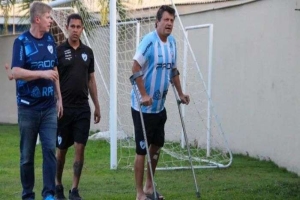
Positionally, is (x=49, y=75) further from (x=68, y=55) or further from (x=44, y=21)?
(x=68, y=55)

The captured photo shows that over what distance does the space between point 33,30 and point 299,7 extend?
12.5 feet

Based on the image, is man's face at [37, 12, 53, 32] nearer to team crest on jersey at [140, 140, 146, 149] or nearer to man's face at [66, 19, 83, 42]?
man's face at [66, 19, 83, 42]

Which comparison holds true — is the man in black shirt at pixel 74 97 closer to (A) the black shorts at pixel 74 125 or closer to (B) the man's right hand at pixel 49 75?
(A) the black shorts at pixel 74 125

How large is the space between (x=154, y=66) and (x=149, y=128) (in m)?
0.66

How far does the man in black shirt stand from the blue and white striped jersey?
0.77 metres

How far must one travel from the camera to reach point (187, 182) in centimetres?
1013

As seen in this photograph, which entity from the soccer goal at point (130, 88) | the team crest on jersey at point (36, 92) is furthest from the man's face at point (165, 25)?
the soccer goal at point (130, 88)

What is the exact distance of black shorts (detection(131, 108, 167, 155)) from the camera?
27.5 feet

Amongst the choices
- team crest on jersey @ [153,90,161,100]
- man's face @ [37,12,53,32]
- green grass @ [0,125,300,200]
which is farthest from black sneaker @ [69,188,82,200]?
man's face @ [37,12,53,32]

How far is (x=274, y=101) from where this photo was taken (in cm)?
1170

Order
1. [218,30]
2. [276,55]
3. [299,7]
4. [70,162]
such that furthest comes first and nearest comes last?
1. [218,30]
2. [70,162]
3. [276,55]
4. [299,7]

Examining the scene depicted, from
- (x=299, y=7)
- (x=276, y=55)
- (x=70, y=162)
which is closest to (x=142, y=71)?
(x=299, y=7)

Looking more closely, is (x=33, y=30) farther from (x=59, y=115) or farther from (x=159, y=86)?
(x=159, y=86)

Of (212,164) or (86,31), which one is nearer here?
(212,164)
